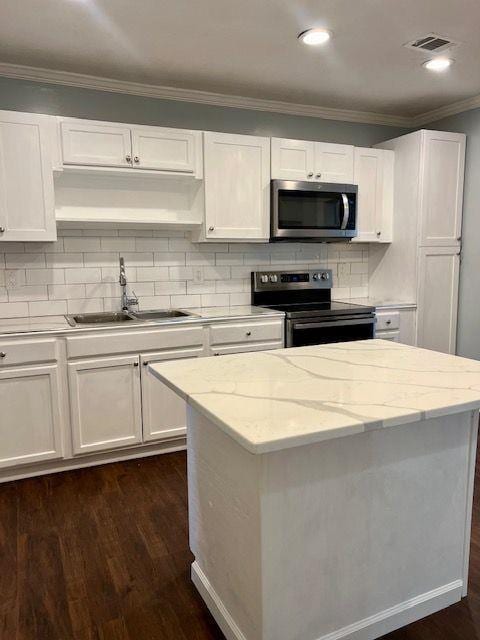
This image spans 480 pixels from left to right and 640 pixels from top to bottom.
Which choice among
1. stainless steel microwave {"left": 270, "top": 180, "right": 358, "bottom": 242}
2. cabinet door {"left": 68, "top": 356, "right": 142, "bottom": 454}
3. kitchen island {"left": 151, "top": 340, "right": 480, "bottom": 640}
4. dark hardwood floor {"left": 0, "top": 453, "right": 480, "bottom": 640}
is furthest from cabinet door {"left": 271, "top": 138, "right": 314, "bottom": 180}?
dark hardwood floor {"left": 0, "top": 453, "right": 480, "bottom": 640}

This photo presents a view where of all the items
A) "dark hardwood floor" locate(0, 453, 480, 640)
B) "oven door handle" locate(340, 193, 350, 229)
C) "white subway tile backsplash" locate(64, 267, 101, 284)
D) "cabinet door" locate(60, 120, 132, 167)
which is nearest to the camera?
"dark hardwood floor" locate(0, 453, 480, 640)

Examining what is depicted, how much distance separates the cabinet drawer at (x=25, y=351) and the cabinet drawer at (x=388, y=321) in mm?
2409

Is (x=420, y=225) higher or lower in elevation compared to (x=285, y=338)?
higher

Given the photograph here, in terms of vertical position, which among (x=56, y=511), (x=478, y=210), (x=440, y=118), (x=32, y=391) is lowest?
(x=56, y=511)

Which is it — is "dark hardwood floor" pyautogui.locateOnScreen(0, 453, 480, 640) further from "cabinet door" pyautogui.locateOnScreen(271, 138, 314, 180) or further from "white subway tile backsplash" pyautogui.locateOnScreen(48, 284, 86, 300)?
"cabinet door" pyautogui.locateOnScreen(271, 138, 314, 180)

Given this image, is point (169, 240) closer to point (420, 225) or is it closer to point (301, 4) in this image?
point (301, 4)

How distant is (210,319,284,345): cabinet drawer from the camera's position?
10.4ft

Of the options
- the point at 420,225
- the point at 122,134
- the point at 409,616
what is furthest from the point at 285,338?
the point at 409,616

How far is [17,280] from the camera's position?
3105mm

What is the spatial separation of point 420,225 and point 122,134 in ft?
7.77

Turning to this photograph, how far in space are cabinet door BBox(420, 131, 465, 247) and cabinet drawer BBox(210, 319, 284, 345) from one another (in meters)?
1.46

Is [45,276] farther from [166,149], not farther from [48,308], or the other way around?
[166,149]

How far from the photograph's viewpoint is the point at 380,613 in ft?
5.14

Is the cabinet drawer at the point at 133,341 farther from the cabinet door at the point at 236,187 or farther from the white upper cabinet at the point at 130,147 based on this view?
the white upper cabinet at the point at 130,147
